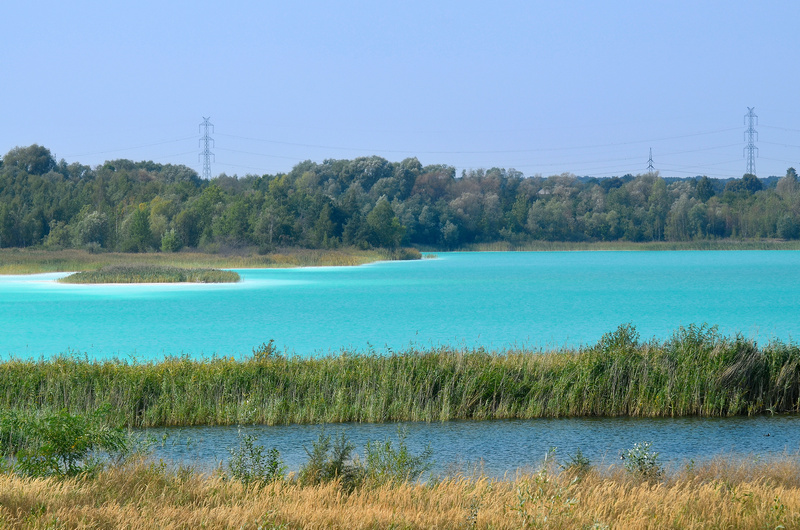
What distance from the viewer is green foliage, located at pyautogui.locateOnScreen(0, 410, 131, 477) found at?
8.61 m

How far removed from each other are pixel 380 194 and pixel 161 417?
123698 millimetres

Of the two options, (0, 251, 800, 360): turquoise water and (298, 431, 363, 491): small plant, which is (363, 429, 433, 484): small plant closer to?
(298, 431, 363, 491): small plant

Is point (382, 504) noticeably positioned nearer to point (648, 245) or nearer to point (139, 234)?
point (139, 234)

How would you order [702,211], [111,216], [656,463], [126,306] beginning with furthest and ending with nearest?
[702,211] < [111,216] < [126,306] < [656,463]

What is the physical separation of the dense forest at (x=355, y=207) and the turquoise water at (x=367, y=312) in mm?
35612

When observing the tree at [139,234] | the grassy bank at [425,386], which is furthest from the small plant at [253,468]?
the tree at [139,234]

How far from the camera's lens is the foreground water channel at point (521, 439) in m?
11.6

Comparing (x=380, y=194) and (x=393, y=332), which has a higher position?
(x=380, y=194)

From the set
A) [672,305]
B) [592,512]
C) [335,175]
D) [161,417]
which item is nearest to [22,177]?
[335,175]

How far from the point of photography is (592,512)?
289 inches

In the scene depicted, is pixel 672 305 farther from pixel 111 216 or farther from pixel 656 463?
pixel 111 216

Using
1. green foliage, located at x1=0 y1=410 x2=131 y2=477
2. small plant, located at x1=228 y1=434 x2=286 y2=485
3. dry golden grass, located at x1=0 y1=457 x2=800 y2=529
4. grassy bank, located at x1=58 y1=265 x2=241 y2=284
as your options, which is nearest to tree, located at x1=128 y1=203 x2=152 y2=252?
grassy bank, located at x1=58 y1=265 x2=241 y2=284

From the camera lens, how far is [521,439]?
508 inches

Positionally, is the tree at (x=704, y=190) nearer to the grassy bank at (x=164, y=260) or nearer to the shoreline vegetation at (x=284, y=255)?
the shoreline vegetation at (x=284, y=255)
